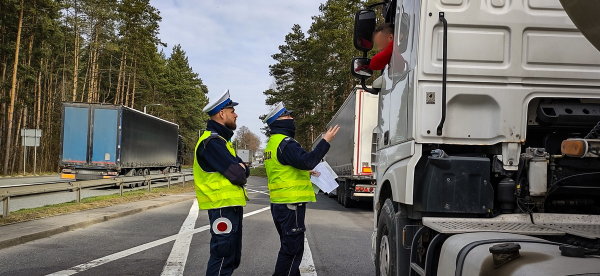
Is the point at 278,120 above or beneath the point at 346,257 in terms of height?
above

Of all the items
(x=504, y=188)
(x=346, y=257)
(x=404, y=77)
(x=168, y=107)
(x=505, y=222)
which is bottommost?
(x=346, y=257)

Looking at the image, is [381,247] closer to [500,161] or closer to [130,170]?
[500,161]

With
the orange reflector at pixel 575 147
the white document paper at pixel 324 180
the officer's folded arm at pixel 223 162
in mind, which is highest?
the orange reflector at pixel 575 147

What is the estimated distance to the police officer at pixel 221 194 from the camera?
3.91 m

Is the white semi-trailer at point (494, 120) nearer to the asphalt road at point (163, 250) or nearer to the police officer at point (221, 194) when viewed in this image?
the police officer at point (221, 194)

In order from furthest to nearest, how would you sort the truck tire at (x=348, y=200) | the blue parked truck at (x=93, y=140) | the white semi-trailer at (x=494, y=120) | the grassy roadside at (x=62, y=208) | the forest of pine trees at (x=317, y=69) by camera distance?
the forest of pine trees at (x=317, y=69) < the blue parked truck at (x=93, y=140) < the truck tire at (x=348, y=200) < the grassy roadside at (x=62, y=208) < the white semi-trailer at (x=494, y=120)

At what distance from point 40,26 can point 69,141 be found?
1603 cm

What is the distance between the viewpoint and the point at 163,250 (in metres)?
7.50

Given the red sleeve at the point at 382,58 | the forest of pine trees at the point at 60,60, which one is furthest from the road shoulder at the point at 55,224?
the forest of pine trees at the point at 60,60

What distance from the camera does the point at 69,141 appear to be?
2195 centimetres

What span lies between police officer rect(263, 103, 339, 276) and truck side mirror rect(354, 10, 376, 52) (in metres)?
0.84

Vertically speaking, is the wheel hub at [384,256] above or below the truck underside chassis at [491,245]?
below

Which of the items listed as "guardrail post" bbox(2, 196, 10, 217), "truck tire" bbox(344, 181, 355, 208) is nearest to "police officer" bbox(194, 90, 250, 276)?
"guardrail post" bbox(2, 196, 10, 217)

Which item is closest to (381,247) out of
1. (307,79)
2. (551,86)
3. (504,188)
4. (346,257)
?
(504,188)
